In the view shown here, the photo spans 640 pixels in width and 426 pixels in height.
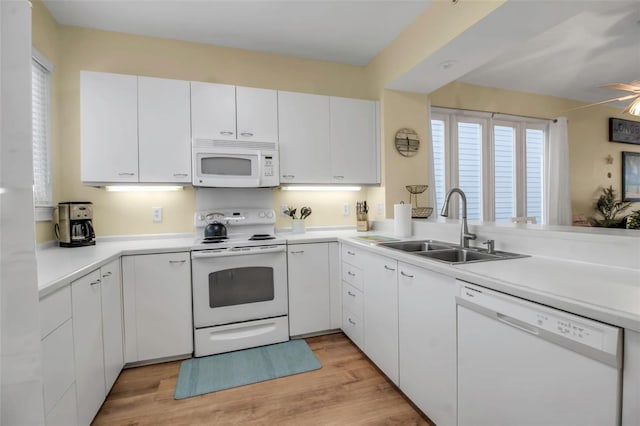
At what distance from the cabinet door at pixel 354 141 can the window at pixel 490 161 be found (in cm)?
96

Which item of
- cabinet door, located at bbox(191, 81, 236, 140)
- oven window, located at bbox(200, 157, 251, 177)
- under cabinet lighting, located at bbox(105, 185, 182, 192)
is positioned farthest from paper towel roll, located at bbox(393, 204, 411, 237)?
under cabinet lighting, located at bbox(105, 185, 182, 192)

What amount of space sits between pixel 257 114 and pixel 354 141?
37.5 inches

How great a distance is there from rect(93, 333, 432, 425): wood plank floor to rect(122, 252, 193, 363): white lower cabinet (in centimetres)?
16

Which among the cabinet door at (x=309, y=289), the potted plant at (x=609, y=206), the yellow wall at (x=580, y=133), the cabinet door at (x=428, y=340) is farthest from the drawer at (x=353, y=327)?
the potted plant at (x=609, y=206)

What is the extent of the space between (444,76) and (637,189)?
15.2ft

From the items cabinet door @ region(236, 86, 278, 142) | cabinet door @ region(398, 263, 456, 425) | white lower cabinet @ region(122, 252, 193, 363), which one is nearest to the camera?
cabinet door @ region(398, 263, 456, 425)

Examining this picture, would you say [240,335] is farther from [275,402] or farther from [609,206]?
[609,206]

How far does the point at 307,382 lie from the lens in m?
1.91

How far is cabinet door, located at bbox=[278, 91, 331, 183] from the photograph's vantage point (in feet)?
8.72

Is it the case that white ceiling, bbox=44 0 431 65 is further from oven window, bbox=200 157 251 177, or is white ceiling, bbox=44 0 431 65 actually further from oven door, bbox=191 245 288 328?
oven door, bbox=191 245 288 328

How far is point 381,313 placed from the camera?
6.26ft

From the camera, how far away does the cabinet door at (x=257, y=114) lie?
2539 millimetres

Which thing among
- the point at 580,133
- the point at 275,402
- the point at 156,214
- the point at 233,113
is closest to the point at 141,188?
the point at 156,214

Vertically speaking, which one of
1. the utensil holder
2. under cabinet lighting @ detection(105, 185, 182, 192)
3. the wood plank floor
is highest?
under cabinet lighting @ detection(105, 185, 182, 192)
